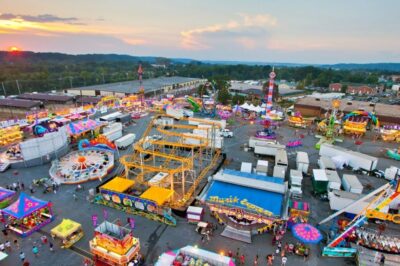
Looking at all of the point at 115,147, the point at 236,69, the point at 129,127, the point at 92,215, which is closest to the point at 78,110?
the point at 129,127

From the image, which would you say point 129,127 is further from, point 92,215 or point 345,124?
point 345,124

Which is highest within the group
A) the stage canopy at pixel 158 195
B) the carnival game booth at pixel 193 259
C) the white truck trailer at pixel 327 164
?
the white truck trailer at pixel 327 164

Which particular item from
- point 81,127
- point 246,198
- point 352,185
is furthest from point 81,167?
point 352,185

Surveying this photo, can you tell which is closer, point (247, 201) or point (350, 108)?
point (247, 201)

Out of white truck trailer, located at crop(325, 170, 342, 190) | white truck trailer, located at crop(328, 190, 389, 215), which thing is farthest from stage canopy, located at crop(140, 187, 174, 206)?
white truck trailer, located at crop(325, 170, 342, 190)

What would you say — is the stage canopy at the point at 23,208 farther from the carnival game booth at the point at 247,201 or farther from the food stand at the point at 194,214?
the carnival game booth at the point at 247,201

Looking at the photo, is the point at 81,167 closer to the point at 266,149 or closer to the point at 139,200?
the point at 139,200

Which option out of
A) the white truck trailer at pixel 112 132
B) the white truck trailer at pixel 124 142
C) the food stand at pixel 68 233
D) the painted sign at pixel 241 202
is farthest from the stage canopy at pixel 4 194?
the painted sign at pixel 241 202
